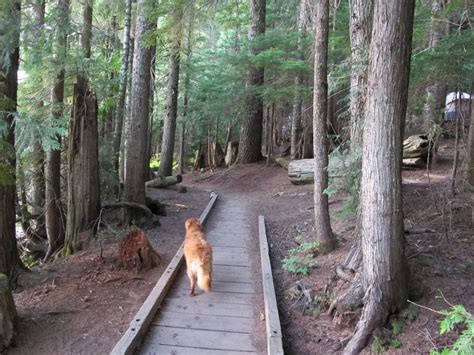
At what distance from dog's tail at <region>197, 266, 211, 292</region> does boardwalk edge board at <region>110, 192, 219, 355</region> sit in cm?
55

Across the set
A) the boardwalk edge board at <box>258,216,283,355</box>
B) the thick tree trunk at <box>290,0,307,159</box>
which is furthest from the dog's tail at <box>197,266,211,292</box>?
the thick tree trunk at <box>290,0,307,159</box>

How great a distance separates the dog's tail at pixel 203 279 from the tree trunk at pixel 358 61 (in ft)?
10.4

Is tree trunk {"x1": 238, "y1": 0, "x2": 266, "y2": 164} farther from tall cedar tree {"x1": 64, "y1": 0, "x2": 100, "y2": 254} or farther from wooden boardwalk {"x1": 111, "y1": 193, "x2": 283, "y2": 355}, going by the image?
wooden boardwalk {"x1": 111, "y1": 193, "x2": 283, "y2": 355}

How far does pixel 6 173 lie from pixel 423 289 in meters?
5.61

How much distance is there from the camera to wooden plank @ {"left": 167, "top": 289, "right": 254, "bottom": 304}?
604 cm

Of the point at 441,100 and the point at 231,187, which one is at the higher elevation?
the point at 441,100

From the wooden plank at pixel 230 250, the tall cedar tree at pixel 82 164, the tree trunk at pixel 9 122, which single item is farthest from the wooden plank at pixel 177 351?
the tall cedar tree at pixel 82 164

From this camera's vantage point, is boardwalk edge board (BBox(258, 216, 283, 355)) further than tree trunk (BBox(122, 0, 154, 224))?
No

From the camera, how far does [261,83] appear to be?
728 inches

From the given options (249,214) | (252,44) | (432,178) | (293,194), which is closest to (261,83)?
(252,44)

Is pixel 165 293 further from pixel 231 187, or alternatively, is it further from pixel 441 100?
pixel 441 100

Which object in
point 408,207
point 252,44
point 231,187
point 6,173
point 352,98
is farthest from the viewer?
point 231,187

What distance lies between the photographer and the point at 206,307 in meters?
5.79

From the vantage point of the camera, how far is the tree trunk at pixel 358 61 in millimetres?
6430
